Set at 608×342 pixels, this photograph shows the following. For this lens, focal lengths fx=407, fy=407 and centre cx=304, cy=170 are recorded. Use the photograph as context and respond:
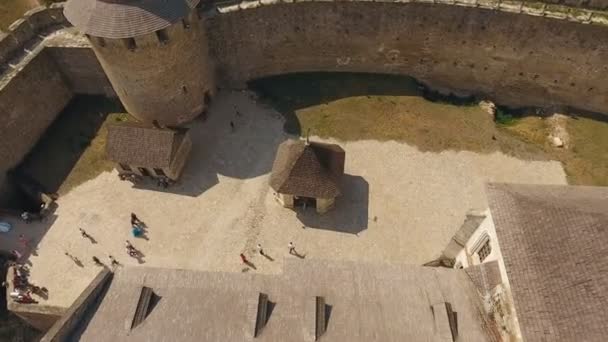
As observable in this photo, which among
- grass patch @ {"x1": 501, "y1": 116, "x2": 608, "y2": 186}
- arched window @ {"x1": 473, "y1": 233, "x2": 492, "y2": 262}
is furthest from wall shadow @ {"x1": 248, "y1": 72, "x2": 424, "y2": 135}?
arched window @ {"x1": 473, "y1": 233, "x2": 492, "y2": 262}

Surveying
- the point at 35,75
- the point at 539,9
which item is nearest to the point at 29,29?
the point at 35,75

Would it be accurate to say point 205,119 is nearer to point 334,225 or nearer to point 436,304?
point 334,225

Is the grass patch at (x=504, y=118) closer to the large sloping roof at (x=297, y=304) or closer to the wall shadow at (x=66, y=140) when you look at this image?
the large sloping roof at (x=297, y=304)

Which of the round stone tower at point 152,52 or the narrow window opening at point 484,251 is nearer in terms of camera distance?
Result: the narrow window opening at point 484,251

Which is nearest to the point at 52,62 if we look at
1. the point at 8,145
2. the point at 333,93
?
the point at 8,145

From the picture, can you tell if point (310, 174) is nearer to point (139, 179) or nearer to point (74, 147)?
point (139, 179)

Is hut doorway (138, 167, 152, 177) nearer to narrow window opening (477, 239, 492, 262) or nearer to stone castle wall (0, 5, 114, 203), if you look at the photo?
stone castle wall (0, 5, 114, 203)

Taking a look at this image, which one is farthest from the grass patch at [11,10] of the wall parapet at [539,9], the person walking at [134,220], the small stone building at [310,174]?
the wall parapet at [539,9]
